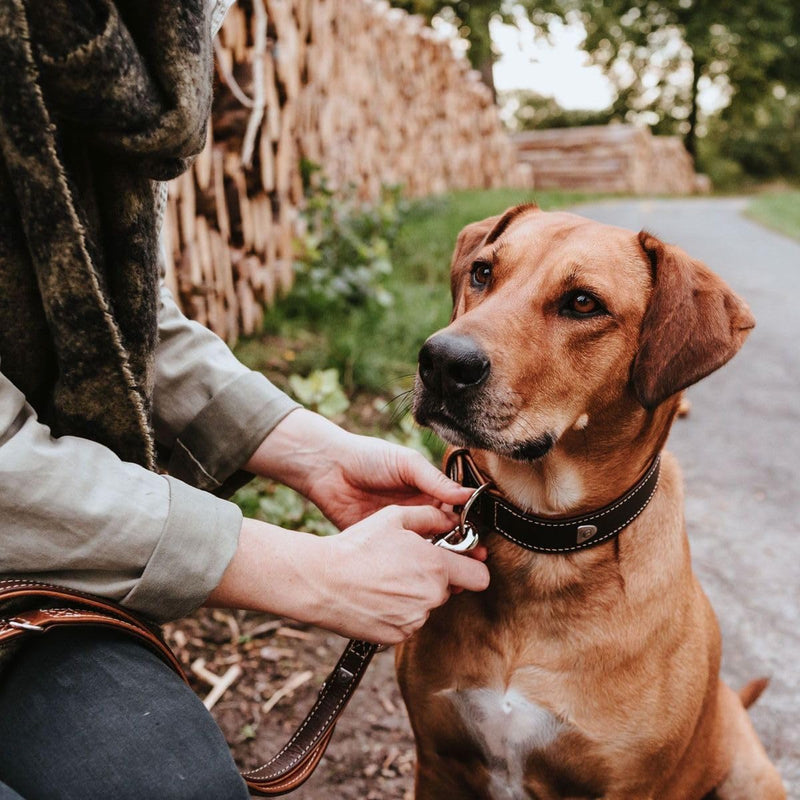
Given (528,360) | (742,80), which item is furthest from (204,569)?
(742,80)

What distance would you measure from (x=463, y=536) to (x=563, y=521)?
0.78ft

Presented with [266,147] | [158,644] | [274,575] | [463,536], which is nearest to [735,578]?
[463,536]

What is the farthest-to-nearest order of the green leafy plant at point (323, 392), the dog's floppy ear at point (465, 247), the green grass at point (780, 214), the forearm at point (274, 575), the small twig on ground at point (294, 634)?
1. the green grass at point (780, 214)
2. the green leafy plant at point (323, 392)
3. the small twig on ground at point (294, 634)
4. the dog's floppy ear at point (465, 247)
5. the forearm at point (274, 575)

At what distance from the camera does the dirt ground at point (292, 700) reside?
245 centimetres

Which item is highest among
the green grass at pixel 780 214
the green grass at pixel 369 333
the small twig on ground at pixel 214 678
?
the green grass at pixel 369 333

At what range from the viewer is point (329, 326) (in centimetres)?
465

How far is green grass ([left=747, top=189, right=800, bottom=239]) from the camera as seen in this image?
1263 centimetres

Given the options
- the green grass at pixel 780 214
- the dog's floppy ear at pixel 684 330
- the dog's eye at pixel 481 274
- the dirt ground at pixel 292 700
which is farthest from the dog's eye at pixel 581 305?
the green grass at pixel 780 214

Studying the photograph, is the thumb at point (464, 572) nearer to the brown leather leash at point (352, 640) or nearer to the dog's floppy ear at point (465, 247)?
the brown leather leash at point (352, 640)

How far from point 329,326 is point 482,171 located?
35.4 feet

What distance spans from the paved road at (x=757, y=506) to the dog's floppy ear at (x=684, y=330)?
151 cm

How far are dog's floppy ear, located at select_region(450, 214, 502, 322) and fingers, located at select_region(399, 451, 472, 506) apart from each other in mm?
590

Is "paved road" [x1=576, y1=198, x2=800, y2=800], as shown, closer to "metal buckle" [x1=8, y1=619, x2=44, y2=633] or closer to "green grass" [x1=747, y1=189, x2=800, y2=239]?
"metal buckle" [x1=8, y1=619, x2=44, y2=633]

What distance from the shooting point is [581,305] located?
195cm
